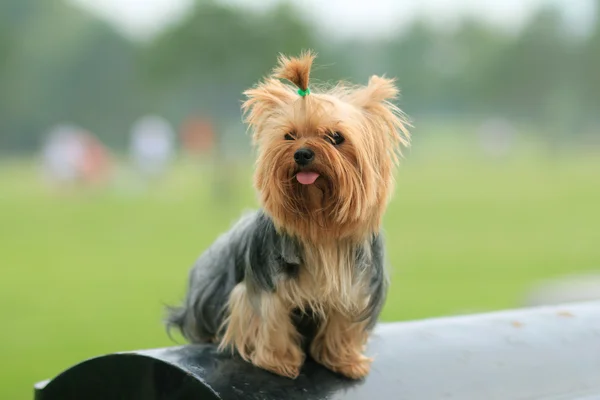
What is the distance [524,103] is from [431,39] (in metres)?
4.00

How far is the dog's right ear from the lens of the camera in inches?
92.0

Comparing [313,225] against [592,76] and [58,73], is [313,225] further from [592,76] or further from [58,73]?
[592,76]

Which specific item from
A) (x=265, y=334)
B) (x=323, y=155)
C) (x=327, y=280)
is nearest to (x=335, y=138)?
(x=323, y=155)

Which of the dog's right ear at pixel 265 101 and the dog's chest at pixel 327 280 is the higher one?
the dog's right ear at pixel 265 101

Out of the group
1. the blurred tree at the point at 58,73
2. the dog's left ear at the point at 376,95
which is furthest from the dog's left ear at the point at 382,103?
the blurred tree at the point at 58,73

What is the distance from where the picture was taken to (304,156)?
2162 millimetres

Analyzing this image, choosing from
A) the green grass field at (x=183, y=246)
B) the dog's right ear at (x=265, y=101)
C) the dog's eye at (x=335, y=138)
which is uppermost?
the dog's right ear at (x=265, y=101)

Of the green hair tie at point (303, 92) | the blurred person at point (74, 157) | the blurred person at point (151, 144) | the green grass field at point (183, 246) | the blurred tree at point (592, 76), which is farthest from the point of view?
the blurred tree at point (592, 76)

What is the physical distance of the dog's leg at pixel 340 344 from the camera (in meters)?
2.42

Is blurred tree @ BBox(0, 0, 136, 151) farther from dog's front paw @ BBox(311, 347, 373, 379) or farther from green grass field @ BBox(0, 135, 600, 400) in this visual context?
dog's front paw @ BBox(311, 347, 373, 379)

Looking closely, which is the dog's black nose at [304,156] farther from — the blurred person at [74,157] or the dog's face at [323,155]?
the blurred person at [74,157]

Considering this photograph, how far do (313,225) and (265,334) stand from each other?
400 mm

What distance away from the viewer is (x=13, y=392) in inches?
268

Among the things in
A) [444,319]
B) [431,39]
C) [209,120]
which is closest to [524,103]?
[431,39]
